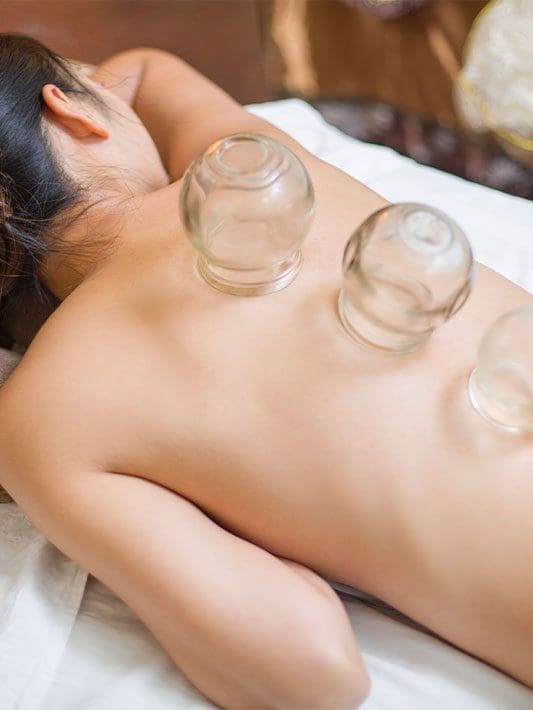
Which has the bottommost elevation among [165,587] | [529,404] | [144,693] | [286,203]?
[144,693]

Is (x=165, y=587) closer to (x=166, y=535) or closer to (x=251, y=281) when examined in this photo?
(x=166, y=535)

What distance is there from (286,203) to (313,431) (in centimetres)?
19

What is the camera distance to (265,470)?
2.12 feet

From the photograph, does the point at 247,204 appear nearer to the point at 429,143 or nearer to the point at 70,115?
the point at 70,115

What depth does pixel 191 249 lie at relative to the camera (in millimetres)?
703

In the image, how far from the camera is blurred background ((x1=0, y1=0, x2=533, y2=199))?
1186mm

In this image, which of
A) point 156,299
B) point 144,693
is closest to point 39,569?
point 144,693

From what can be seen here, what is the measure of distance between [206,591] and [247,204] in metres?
0.31

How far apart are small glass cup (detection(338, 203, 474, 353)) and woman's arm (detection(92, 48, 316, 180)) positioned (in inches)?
10.5

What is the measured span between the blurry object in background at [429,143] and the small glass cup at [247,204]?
2.47 ft

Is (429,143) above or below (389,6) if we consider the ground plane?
below

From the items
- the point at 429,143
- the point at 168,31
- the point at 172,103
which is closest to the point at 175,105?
the point at 172,103

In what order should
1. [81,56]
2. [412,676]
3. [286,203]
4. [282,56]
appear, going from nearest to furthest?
[286,203] → [412,676] → [81,56] → [282,56]

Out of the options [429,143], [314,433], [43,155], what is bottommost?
[429,143]
